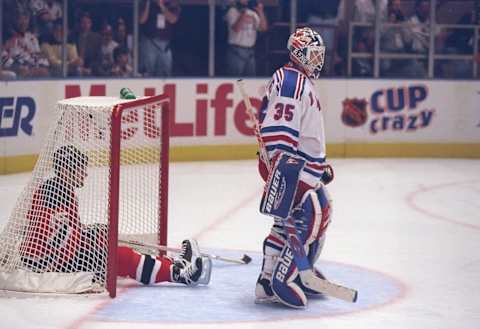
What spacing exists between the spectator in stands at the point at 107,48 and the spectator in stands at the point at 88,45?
4 centimetres

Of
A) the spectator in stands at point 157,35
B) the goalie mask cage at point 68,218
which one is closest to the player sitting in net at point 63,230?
the goalie mask cage at point 68,218

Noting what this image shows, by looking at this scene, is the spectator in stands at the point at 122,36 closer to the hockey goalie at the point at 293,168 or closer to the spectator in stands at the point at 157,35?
the spectator in stands at the point at 157,35

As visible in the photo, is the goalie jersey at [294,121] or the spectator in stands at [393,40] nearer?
the goalie jersey at [294,121]

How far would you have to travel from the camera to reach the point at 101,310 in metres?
5.65

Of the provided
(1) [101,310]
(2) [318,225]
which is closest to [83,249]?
(1) [101,310]

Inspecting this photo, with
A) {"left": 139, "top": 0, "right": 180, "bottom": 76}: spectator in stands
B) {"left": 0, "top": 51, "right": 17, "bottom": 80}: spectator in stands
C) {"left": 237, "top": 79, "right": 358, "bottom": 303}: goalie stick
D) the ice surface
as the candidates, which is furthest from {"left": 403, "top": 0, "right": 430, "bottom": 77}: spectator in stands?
{"left": 237, "top": 79, "right": 358, "bottom": 303}: goalie stick

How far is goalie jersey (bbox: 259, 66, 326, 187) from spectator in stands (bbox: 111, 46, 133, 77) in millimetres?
6162

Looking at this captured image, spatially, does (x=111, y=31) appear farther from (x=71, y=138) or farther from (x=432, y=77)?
(x=71, y=138)

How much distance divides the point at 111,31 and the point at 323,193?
635 centimetres

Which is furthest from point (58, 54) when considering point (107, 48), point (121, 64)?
point (121, 64)

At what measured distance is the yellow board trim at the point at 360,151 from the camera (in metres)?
12.2

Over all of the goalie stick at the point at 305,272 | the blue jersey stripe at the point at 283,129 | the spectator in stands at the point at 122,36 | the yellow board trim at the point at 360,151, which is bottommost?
the yellow board trim at the point at 360,151

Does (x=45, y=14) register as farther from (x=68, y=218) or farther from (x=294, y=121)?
(x=294, y=121)

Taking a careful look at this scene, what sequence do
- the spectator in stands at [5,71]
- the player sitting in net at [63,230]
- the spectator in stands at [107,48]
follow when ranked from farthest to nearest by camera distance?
the spectator in stands at [107,48]
the spectator in stands at [5,71]
the player sitting in net at [63,230]
